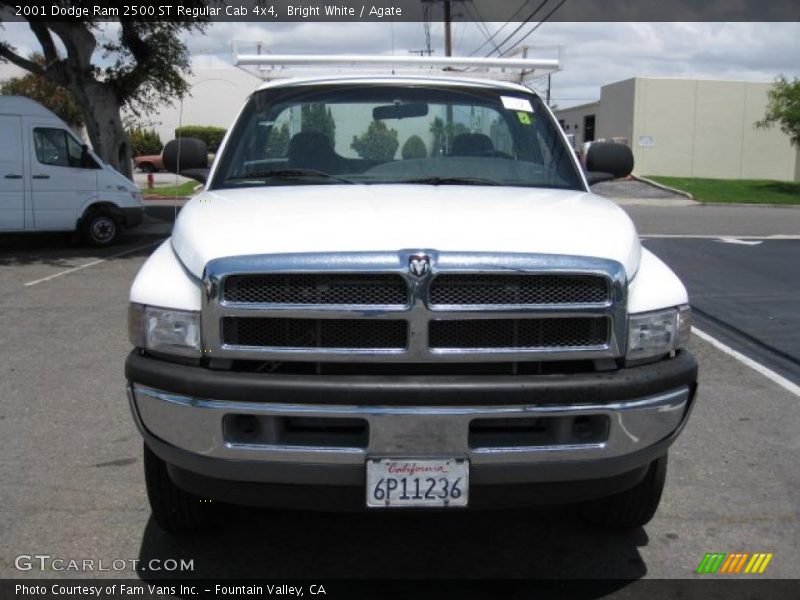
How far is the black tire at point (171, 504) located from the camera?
3578 millimetres

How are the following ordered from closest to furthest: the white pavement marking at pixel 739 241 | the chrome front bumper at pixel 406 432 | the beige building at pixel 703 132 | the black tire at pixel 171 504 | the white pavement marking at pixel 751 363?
the chrome front bumper at pixel 406 432 < the black tire at pixel 171 504 < the white pavement marking at pixel 751 363 < the white pavement marking at pixel 739 241 < the beige building at pixel 703 132

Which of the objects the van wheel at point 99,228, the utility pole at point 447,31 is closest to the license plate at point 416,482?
the van wheel at point 99,228

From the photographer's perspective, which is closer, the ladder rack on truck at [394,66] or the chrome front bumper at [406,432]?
the chrome front bumper at [406,432]

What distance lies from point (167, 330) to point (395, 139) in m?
1.93

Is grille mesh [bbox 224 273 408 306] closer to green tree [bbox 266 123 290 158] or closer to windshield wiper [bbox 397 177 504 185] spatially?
windshield wiper [bbox 397 177 504 185]

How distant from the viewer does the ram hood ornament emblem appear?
2900 millimetres

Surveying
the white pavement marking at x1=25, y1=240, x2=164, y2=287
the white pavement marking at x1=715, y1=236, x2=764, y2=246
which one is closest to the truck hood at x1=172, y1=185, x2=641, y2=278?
the white pavement marking at x1=25, y1=240, x2=164, y2=287

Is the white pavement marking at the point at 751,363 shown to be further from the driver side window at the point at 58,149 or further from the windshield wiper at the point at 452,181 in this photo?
the driver side window at the point at 58,149

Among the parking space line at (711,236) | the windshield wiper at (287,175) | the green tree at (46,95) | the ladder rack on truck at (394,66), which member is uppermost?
the green tree at (46,95)

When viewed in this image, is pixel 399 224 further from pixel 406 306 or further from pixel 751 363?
pixel 751 363

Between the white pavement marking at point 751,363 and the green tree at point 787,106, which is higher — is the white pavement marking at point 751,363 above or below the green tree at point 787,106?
below

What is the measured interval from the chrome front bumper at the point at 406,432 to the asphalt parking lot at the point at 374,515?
535 mm

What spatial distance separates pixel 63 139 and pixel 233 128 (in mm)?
10859

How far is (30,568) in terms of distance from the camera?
140 inches
